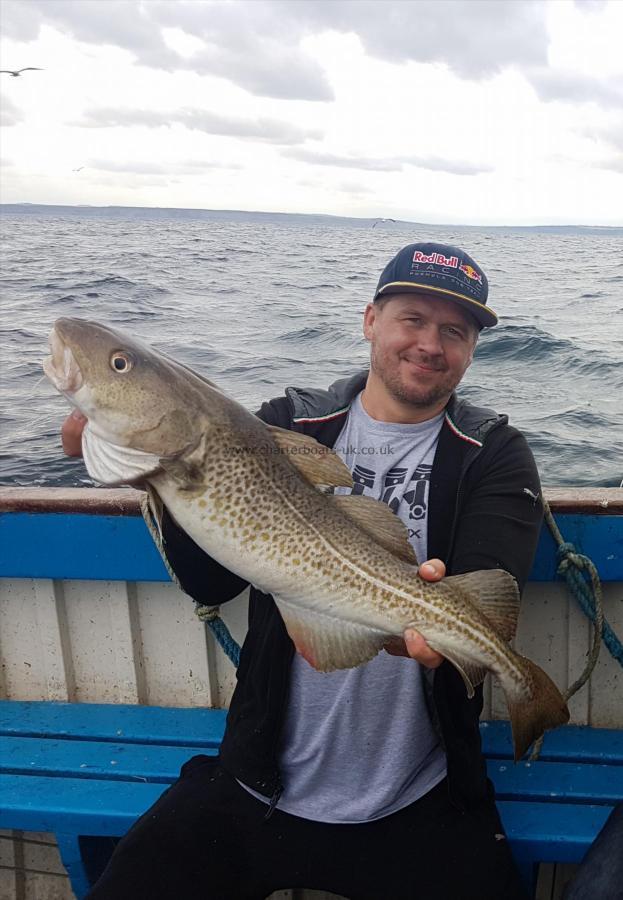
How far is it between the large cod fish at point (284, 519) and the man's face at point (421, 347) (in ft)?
2.43

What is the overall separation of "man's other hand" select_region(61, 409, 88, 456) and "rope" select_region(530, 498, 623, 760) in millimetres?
1959

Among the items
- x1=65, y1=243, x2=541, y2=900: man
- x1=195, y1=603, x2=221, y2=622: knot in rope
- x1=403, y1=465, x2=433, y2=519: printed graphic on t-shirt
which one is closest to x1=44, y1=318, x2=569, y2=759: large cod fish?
x1=65, y1=243, x2=541, y2=900: man

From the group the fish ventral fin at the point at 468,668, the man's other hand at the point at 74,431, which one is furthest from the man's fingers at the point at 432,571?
the man's other hand at the point at 74,431

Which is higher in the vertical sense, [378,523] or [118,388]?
[118,388]

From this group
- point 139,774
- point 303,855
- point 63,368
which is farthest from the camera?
point 139,774

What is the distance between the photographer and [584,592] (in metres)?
3.51

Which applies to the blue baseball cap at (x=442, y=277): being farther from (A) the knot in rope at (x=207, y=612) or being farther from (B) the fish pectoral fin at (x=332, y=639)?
(A) the knot in rope at (x=207, y=612)

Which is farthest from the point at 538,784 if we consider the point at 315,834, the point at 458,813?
the point at 315,834

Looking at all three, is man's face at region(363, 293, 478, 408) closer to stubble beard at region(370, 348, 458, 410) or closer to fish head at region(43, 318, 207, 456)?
stubble beard at region(370, 348, 458, 410)

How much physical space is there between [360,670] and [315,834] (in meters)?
0.61

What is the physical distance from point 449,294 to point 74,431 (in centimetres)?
154

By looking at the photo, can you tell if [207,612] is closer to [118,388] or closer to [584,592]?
[118,388]

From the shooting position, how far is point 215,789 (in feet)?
10.1

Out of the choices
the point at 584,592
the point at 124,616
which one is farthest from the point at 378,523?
the point at 124,616
